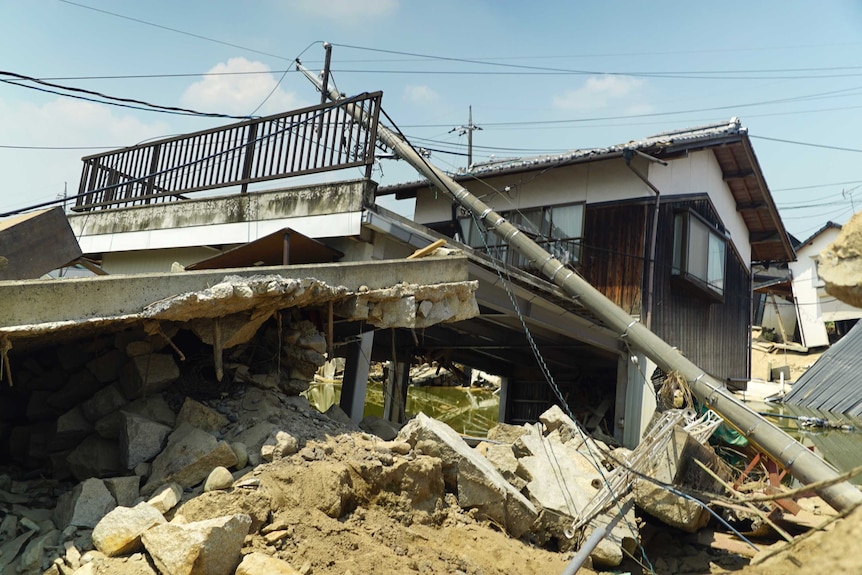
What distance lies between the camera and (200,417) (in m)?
6.45

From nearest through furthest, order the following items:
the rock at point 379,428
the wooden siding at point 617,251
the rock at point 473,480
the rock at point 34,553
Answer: the rock at point 34,553 → the rock at point 473,480 → the rock at point 379,428 → the wooden siding at point 617,251

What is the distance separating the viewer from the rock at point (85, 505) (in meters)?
5.33

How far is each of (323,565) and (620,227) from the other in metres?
11.4

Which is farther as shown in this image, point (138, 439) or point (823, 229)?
point (823, 229)

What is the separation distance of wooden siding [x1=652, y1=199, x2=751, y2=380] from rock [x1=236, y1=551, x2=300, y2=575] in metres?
11.2

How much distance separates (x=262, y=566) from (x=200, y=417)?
6.64 ft

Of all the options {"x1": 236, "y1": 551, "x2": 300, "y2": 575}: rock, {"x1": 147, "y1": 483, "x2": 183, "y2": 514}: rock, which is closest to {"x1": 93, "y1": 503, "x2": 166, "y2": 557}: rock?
{"x1": 147, "y1": 483, "x2": 183, "y2": 514}: rock

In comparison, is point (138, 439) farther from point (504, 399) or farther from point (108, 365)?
point (504, 399)

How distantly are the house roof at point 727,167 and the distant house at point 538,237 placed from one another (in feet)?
0.18

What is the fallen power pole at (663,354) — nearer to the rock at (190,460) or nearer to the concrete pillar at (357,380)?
the concrete pillar at (357,380)

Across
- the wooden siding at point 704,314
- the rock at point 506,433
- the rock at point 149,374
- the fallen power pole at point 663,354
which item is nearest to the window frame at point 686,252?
the wooden siding at point 704,314

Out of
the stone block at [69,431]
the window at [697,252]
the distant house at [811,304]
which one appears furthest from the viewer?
the distant house at [811,304]

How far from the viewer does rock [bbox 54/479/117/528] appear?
533 centimetres

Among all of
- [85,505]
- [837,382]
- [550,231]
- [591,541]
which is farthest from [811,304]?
[85,505]
